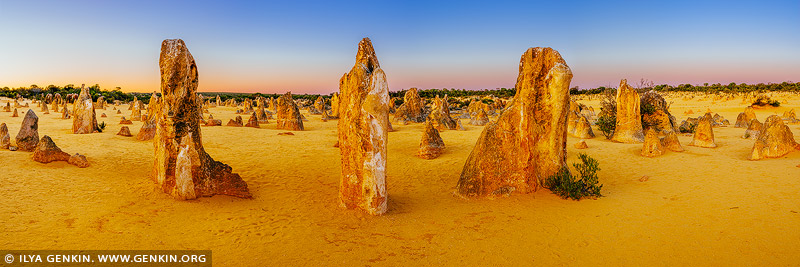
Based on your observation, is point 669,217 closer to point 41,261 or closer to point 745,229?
point 745,229

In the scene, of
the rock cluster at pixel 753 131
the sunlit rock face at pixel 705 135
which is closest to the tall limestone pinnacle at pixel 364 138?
the sunlit rock face at pixel 705 135

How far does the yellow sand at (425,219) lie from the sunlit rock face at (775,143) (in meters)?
0.36

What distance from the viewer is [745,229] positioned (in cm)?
677

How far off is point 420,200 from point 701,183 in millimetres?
7133

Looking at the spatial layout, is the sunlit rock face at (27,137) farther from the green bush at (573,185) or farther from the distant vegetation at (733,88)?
the distant vegetation at (733,88)

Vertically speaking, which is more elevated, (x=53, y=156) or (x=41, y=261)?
(x=53, y=156)

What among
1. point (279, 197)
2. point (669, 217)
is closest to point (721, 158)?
point (669, 217)

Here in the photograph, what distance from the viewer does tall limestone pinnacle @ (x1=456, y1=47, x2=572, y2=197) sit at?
30.3 feet

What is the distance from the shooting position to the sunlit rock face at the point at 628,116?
690 inches

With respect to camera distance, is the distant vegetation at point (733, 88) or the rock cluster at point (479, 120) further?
the distant vegetation at point (733, 88)

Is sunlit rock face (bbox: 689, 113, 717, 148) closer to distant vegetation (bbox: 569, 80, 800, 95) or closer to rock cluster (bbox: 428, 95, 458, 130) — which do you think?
rock cluster (bbox: 428, 95, 458, 130)

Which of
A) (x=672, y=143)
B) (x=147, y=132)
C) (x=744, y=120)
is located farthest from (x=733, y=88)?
(x=147, y=132)

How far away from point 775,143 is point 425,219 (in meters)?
11.6

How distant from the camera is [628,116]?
17.7 m
